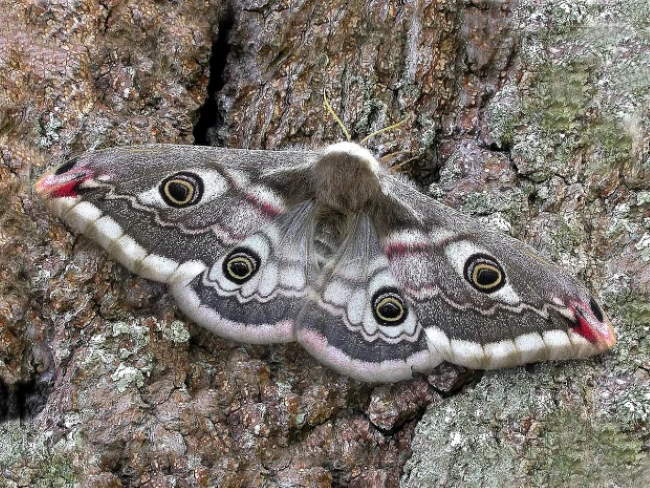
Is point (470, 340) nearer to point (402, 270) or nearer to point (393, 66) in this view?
point (402, 270)

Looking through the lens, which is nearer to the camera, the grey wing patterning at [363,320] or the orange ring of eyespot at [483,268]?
the grey wing patterning at [363,320]

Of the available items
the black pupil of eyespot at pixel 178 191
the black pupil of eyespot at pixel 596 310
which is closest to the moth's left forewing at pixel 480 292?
the black pupil of eyespot at pixel 596 310

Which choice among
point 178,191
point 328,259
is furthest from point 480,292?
point 178,191

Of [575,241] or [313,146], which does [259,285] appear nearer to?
[313,146]

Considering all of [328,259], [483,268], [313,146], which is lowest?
[328,259]

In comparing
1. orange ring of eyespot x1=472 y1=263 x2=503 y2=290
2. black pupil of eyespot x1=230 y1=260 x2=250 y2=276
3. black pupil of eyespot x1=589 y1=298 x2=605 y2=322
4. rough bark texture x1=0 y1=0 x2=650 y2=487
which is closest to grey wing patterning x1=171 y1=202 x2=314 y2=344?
black pupil of eyespot x1=230 y1=260 x2=250 y2=276

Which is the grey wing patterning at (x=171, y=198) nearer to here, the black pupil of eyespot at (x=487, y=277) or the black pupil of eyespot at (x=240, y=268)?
the black pupil of eyespot at (x=240, y=268)

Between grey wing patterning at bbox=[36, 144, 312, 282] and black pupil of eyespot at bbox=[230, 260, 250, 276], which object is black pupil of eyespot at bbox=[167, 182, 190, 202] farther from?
black pupil of eyespot at bbox=[230, 260, 250, 276]
